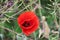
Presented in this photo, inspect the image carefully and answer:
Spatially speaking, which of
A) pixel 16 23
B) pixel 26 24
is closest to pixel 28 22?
pixel 26 24

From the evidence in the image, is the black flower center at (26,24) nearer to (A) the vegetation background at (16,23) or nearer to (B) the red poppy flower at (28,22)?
(B) the red poppy flower at (28,22)

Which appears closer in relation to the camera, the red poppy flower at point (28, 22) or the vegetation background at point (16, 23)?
the red poppy flower at point (28, 22)

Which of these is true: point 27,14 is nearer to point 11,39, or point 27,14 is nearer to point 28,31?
point 28,31

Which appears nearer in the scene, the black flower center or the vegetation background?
the black flower center

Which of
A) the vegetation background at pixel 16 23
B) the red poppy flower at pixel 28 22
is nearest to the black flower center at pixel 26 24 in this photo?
the red poppy flower at pixel 28 22

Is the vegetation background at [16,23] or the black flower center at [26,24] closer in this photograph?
the black flower center at [26,24]

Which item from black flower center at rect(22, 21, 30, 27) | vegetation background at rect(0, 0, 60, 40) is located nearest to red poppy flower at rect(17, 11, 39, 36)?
black flower center at rect(22, 21, 30, 27)

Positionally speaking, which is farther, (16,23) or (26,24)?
(16,23)

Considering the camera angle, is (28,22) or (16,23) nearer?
(28,22)

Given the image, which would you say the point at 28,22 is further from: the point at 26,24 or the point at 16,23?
the point at 16,23

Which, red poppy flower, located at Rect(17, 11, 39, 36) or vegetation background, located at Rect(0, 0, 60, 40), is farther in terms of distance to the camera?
vegetation background, located at Rect(0, 0, 60, 40)

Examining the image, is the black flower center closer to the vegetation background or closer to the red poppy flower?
the red poppy flower
